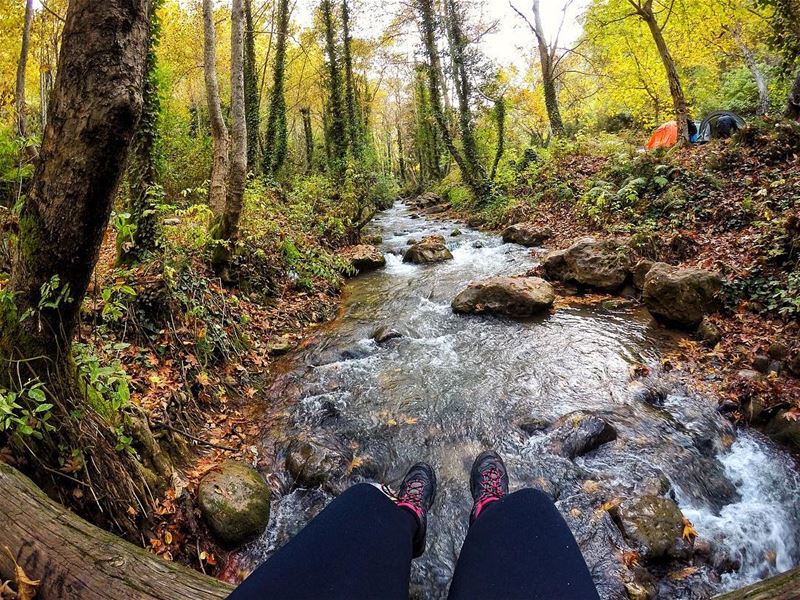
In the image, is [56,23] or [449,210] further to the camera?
[449,210]

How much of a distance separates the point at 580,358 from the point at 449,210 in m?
16.2

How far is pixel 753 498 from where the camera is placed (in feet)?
11.9

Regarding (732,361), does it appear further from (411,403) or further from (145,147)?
(145,147)

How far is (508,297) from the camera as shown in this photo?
7629mm

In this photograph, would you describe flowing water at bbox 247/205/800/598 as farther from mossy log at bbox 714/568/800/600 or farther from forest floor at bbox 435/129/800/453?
mossy log at bbox 714/568/800/600

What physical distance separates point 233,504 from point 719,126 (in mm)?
17138

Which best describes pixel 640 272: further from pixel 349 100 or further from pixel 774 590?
pixel 349 100

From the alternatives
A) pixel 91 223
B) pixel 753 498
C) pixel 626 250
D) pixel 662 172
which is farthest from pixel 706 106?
pixel 91 223

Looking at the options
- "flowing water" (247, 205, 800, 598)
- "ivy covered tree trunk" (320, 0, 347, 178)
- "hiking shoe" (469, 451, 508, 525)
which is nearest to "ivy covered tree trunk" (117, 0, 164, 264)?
"flowing water" (247, 205, 800, 598)

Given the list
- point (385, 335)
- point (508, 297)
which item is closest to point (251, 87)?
point (385, 335)

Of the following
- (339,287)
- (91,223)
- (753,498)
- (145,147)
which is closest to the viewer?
(91,223)

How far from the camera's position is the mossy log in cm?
137

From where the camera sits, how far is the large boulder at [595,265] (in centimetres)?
789

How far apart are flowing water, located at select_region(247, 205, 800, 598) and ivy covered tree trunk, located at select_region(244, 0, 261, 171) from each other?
12.4 meters
